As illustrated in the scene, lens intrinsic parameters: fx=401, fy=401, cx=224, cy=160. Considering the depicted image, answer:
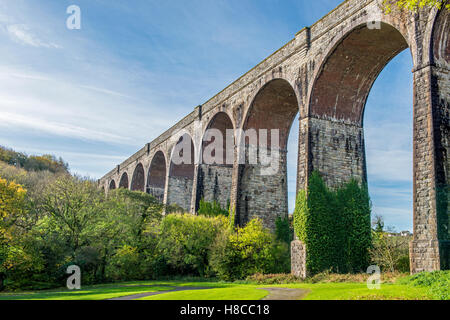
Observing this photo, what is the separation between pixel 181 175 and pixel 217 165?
7.88 metres

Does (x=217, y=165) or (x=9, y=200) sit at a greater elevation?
(x=217, y=165)

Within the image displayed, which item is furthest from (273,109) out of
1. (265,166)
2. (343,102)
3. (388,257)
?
(388,257)

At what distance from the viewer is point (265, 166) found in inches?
1073

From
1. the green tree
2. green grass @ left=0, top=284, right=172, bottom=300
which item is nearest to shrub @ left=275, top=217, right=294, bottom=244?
green grass @ left=0, top=284, right=172, bottom=300

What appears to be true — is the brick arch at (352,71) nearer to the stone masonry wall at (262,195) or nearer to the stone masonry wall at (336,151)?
the stone masonry wall at (336,151)

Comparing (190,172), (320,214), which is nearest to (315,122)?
(320,214)

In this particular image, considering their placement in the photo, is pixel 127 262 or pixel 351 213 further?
pixel 127 262

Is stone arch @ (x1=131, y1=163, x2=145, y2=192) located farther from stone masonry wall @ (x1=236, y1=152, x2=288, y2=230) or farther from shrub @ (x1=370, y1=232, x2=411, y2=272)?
shrub @ (x1=370, y1=232, x2=411, y2=272)

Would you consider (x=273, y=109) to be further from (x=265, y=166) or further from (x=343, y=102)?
(x=343, y=102)

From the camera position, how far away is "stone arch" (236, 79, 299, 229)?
25.9m

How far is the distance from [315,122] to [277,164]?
23.3ft

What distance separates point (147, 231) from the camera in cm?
2614

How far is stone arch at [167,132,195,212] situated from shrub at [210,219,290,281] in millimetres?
15420

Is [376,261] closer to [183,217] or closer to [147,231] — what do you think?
[183,217]
